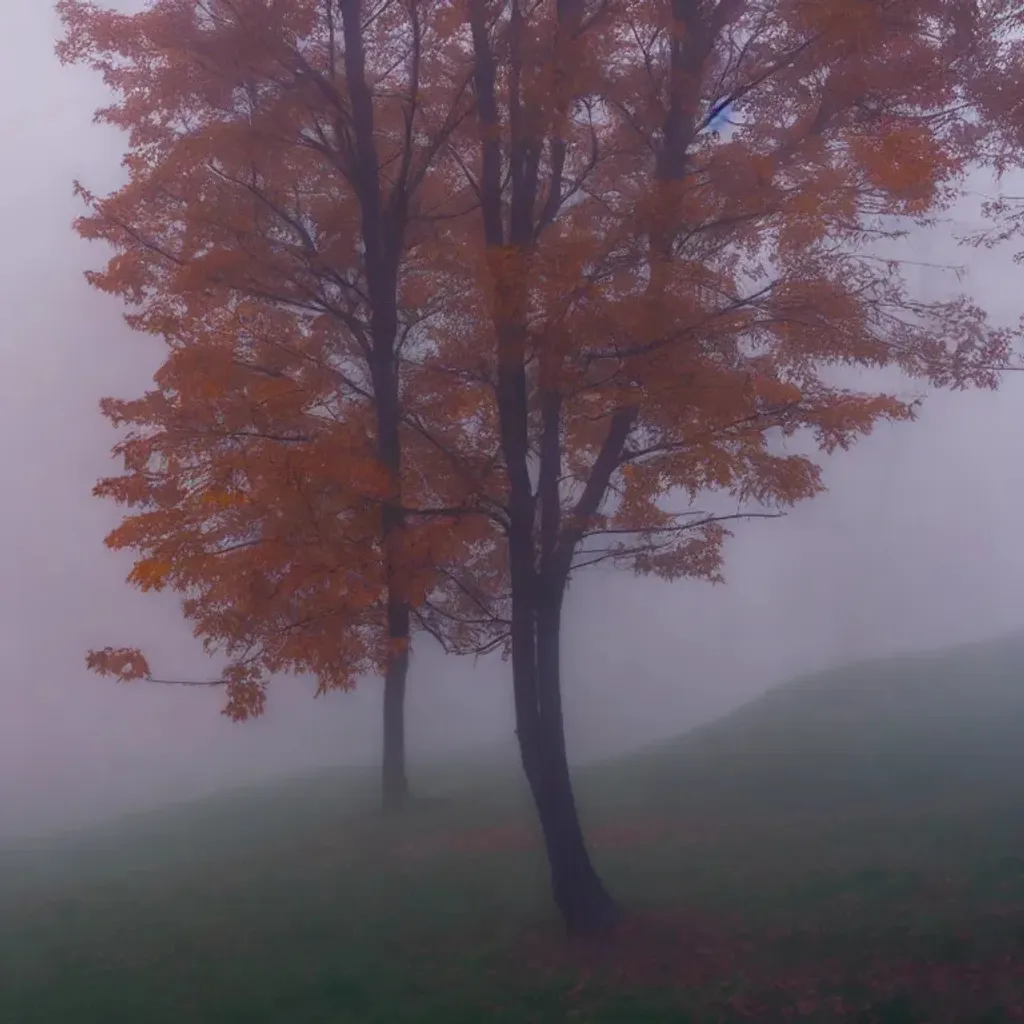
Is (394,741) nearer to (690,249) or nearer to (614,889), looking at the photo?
(614,889)

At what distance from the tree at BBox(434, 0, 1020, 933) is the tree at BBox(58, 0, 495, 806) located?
747 millimetres

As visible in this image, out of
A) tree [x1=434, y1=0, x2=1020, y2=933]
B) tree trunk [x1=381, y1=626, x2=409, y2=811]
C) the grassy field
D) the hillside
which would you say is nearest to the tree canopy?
tree [x1=434, y1=0, x2=1020, y2=933]

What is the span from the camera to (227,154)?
8086 millimetres

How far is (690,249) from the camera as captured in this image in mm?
7766

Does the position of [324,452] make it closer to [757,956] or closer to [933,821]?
[757,956]

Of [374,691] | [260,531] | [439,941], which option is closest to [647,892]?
[439,941]

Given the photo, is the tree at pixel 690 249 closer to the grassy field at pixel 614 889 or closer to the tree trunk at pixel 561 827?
the tree trunk at pixel 561 827

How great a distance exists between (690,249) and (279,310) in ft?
13.7

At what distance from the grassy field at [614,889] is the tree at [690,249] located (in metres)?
0.96

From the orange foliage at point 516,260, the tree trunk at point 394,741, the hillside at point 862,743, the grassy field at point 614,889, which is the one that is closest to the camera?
the grassy field at point 614,889

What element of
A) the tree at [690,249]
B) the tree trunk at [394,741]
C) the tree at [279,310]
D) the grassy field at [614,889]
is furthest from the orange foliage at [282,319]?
the tree trunk at [394,741]

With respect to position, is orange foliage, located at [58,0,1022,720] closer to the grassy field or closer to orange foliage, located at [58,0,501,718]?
orange foliage, located at [58,0,501,718]

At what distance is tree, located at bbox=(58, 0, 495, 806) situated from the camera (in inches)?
285

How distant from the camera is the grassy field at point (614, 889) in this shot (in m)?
6.57
